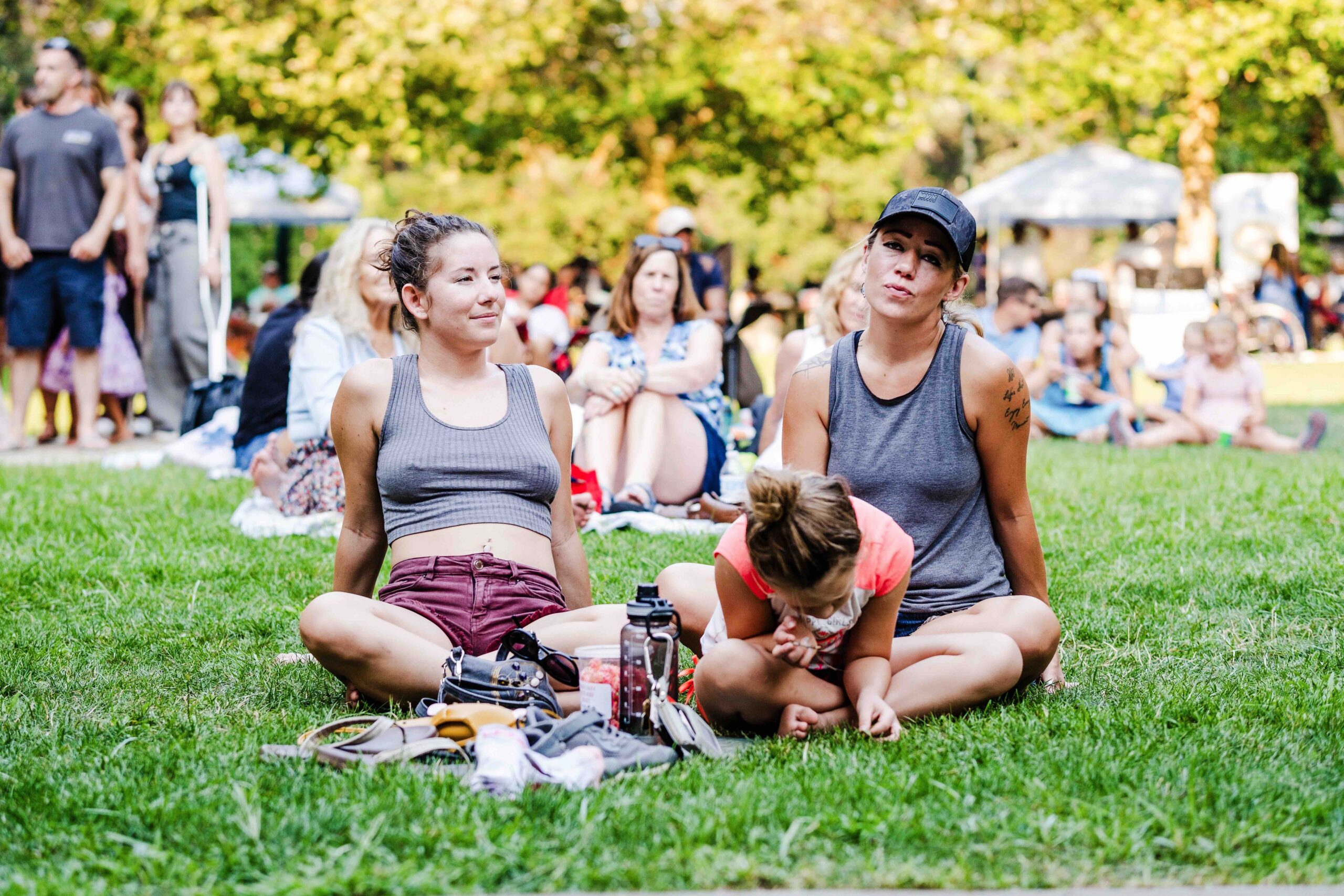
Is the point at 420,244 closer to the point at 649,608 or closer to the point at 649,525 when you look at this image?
the point at 649,608

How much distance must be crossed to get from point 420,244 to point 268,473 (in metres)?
3.36

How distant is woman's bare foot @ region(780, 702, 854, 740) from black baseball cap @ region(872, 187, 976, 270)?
1220mm

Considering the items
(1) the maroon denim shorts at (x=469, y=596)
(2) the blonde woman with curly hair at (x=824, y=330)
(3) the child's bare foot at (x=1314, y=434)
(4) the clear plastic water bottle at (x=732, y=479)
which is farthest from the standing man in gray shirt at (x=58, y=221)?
(3) the child's bare foot at (x=1314, y=434)

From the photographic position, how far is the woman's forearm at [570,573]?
4141 mm

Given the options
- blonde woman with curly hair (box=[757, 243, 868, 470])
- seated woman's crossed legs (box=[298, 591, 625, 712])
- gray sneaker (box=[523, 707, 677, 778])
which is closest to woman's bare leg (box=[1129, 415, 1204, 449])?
blonde woman with curly hair (box=[757, 243, 868, 470])

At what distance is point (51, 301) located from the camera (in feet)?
31.9

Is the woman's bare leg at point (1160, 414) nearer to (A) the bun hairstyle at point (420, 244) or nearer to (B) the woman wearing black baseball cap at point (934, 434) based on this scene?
(B) the woman wearing black baseball cap at point (934, 434)

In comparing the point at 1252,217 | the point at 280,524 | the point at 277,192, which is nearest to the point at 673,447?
the point at 280,524

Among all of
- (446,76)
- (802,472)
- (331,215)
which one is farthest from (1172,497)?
(331,215)

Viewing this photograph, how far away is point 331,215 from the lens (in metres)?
19.9

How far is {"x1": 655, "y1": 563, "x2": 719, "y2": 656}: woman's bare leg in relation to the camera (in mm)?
3865

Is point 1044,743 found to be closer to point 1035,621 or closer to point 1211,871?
point 1035,621

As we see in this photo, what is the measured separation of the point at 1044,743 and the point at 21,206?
28.0ft

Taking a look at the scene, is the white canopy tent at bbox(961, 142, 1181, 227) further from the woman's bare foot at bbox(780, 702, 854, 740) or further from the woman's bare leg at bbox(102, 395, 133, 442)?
the woman's bare foot at bbox(780, 702, 854, 740)
